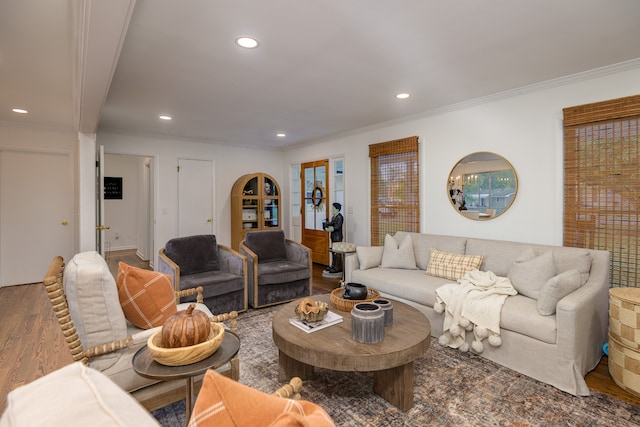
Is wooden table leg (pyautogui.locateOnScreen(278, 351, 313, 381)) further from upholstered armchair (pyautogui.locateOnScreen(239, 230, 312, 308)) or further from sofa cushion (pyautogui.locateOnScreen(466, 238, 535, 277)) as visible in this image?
sofa cushion (pyautogui.locateOnScreen(466, 238, 535, 277))

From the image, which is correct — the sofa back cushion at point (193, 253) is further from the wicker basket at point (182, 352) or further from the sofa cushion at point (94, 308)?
the wicker basket at point (182, 352)

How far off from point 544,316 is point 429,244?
5.19 feet

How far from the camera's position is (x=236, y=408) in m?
0.61

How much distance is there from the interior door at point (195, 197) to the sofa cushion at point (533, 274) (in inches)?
193

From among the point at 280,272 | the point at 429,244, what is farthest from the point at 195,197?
the point at 429,244

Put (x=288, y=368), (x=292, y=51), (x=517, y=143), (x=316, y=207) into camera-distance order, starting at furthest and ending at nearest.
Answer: (x=316, y=207)
(x=517, y=143)
(x=292, y=51)
(x=288, y=368)

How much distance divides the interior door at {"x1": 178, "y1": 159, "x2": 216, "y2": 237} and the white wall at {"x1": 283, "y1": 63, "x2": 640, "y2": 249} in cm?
332

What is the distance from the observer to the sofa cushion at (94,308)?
159 cm

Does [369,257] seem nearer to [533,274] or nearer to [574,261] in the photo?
[533,274]

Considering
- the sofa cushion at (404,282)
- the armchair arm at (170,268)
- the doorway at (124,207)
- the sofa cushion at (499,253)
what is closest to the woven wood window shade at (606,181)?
the sofa cushion at (499,253)

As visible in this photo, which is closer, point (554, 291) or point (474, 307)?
point (554, 291)

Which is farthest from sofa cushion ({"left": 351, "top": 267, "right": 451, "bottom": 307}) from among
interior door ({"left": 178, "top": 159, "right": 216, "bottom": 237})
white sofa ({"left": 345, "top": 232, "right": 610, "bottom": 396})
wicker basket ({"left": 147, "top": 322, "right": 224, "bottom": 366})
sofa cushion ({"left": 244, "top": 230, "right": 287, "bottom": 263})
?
interior door ({"left": 178, "top": 159, "right": 216, "bottom": 237})

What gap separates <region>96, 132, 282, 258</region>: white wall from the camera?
16.9 ft

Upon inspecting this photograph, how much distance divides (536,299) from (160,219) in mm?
5276
